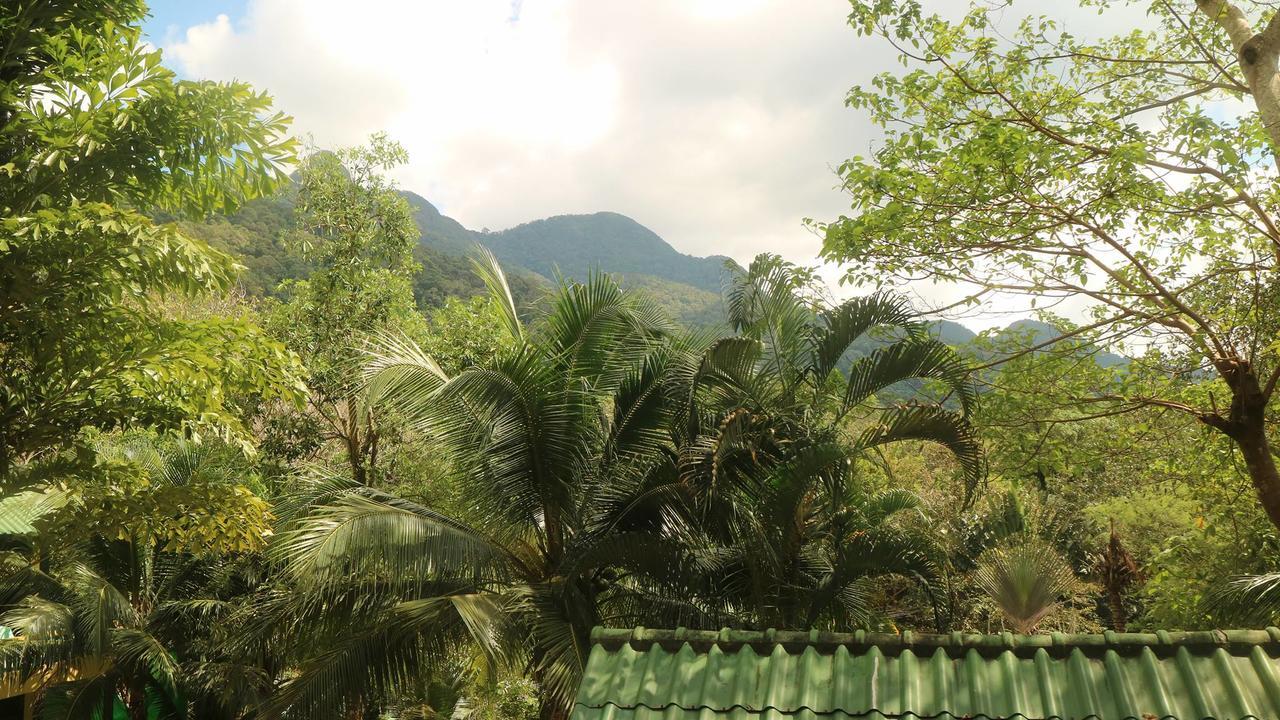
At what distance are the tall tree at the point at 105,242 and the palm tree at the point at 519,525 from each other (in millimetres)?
1490

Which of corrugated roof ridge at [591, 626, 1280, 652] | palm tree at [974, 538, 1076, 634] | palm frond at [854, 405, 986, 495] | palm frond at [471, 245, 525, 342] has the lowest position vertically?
palm tree at [974, 538, 1076, 634]

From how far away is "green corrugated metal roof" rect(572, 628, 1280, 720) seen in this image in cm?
372

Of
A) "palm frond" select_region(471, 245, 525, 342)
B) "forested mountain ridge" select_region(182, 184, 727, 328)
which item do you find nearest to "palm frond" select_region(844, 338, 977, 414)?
"forested mountain ridge" select_region(182, 184, 727, 328)

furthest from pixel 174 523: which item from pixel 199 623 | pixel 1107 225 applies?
pixel 1107 225

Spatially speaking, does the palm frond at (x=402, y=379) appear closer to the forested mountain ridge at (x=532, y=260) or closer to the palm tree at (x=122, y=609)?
the forested mountain ridge at (x=532, y=260)

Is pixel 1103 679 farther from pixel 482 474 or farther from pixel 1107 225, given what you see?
pixel 482 474

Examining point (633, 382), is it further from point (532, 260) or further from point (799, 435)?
point (532, 260)

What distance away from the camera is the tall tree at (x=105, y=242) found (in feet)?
20.2

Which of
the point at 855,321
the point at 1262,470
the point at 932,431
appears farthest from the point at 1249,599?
the point at 855,321

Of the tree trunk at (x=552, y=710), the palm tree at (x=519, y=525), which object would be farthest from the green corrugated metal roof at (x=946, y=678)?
the tree trunk at (x=552, y=710)

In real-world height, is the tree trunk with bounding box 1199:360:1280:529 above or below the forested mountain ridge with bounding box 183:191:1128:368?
below

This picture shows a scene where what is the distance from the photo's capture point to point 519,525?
8539mm

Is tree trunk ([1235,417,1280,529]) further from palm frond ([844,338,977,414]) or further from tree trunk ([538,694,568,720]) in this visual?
tree trunk ([538,694,568,720])

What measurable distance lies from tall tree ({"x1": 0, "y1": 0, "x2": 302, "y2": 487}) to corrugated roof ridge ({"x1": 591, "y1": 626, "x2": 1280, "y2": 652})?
13.5 ft
